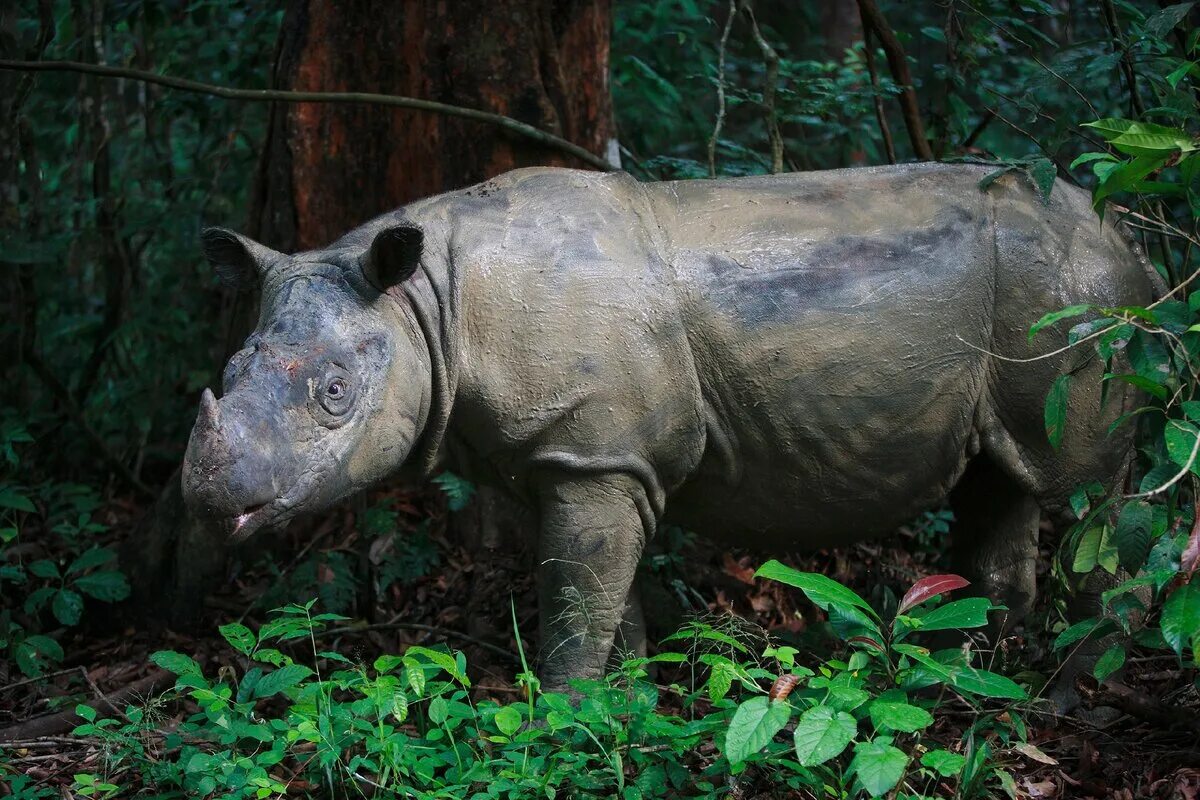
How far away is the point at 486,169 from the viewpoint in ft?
18.7

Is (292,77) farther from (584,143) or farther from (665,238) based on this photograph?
(665,238)

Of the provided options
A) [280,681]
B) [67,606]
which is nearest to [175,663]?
[280,681]

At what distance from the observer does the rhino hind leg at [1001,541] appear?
5.14 metres

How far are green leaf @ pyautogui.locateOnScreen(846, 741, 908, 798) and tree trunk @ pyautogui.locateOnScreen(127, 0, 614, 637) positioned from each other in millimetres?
2679

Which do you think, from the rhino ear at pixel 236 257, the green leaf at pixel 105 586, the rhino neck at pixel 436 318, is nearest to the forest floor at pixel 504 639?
the green leaf at pixel 105 586

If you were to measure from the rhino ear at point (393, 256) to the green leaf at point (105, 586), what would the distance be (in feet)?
7.72

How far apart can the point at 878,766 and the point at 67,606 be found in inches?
146

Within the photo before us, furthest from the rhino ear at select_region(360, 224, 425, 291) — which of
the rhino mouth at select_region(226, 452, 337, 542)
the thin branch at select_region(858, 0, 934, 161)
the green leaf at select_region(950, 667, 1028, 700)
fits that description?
the thin branch at select_region(858, 0, 934, 161)

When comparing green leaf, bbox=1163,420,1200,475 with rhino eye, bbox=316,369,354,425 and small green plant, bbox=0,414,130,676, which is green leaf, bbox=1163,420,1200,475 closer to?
rhino eye, bbox=316,369,354,425

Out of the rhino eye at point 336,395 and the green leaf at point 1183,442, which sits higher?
the rhino eye at point 336,395

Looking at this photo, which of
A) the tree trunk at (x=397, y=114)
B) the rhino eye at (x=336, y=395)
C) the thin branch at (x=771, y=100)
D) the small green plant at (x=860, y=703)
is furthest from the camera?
the thin branch at (x=771, y=100)

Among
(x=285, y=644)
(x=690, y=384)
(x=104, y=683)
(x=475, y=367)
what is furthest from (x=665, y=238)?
(x=104, y=683)

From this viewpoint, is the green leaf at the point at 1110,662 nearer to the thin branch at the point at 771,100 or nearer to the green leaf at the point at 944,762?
the green leaf at the point at 944,762

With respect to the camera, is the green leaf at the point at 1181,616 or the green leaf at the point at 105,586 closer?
the green leaf at the point at 1181,616
